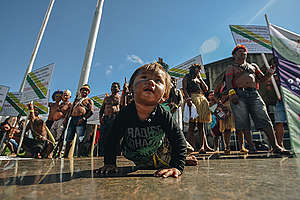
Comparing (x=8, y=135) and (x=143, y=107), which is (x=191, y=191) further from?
(x=8, y=135)

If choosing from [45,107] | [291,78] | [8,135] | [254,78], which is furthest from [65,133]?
[291,78]

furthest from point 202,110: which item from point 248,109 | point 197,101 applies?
point 248,109

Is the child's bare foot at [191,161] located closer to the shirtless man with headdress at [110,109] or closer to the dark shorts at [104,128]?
the dark shorts at [104,128]

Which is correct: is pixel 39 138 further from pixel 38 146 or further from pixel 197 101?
pixel 197 101

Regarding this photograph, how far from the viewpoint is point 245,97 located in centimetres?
320

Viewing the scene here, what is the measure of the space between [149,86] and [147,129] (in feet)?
1.18

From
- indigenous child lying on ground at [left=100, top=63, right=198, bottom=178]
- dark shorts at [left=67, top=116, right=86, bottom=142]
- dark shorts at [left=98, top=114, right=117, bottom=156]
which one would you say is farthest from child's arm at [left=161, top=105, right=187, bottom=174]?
dark shorts at [left=67, top=116, right=86, bottom=142]

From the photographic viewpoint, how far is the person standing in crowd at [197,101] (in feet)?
14.0

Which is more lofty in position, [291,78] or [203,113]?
[291,78]

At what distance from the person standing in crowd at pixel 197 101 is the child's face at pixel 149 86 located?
2.92 meters

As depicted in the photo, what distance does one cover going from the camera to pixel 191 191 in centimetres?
78


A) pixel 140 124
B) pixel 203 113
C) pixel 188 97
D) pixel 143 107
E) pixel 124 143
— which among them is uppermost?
pixel 188 97

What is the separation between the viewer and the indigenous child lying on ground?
1356 millimetres

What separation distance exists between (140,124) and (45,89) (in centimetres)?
538
